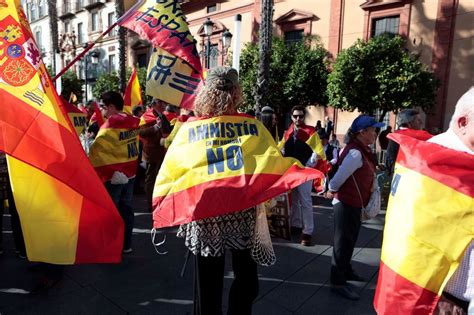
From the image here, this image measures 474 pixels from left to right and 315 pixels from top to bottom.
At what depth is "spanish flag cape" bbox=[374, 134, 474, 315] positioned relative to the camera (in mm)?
1374

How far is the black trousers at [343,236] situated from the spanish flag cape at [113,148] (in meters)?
2.31

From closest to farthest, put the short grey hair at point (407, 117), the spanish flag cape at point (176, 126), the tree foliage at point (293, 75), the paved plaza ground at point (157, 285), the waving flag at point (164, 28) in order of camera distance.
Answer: the paved plaza ground at point (157, 285), the spanish flag cape at point (176, 126), the waving flag at point (164, 28), the short grey hair at point (407, 117), the tree foliage at point (293, 75)

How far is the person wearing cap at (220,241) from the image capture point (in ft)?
7.40

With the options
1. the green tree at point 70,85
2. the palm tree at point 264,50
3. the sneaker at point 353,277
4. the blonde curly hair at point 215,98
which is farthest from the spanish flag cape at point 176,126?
the green tree at point 70,85

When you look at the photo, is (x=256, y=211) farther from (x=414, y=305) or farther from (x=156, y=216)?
(x=414, y=305)

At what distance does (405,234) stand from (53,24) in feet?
85.5

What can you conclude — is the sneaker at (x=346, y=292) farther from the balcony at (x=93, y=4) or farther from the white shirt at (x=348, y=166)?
the balcony at (x=93, y=4)

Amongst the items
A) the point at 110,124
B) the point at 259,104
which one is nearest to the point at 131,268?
the point at 110,124

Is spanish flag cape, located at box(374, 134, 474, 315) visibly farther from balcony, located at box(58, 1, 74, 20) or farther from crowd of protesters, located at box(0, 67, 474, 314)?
balcony, located at box(58, 1, 74, 20)

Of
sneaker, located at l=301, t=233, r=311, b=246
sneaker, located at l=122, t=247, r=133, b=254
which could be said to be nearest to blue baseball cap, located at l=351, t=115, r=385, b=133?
sneaker, located at l=301, t=233, r=311, b=246

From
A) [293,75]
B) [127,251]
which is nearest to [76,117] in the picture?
[127,251]

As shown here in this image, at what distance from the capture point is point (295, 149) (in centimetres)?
505

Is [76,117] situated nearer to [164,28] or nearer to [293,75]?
[164,28]

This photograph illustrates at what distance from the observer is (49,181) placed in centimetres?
202
